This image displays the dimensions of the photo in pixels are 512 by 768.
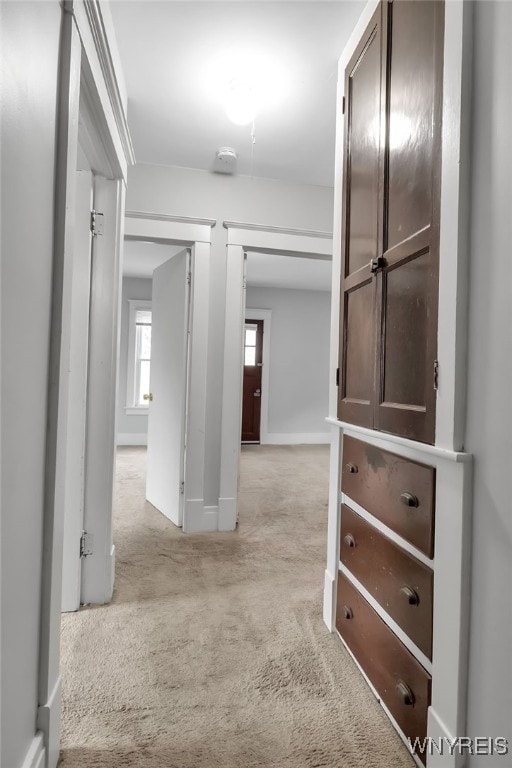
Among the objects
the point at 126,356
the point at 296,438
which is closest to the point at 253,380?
the point at 296,438

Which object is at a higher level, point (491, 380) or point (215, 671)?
point (491, 380)

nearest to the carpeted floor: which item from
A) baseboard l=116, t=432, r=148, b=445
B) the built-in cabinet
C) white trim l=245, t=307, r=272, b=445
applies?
the built-in cabinet

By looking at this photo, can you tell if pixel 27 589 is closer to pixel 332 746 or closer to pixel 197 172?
pixel 332 746

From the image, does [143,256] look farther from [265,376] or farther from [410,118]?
[410,118]

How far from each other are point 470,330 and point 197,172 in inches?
100

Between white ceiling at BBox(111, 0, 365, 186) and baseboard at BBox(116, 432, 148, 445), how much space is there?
434 cm

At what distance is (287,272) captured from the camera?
586cm

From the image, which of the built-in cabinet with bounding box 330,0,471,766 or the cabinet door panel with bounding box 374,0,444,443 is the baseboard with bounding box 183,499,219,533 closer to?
the built-in cabinet with bounding box 330,0,471,766

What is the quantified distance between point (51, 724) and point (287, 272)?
213 inches

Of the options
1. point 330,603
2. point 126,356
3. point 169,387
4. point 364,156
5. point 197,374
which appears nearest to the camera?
point 364,156

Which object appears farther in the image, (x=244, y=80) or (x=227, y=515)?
(x=227, y=515)

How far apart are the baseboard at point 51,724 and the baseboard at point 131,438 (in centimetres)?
535

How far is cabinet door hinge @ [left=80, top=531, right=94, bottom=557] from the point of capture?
1.99 metres

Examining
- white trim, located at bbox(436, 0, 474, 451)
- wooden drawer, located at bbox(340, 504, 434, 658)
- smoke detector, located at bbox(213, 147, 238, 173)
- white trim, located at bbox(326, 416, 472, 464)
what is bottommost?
wooden drawer, located at bbox(340, 504, 434, 658)
